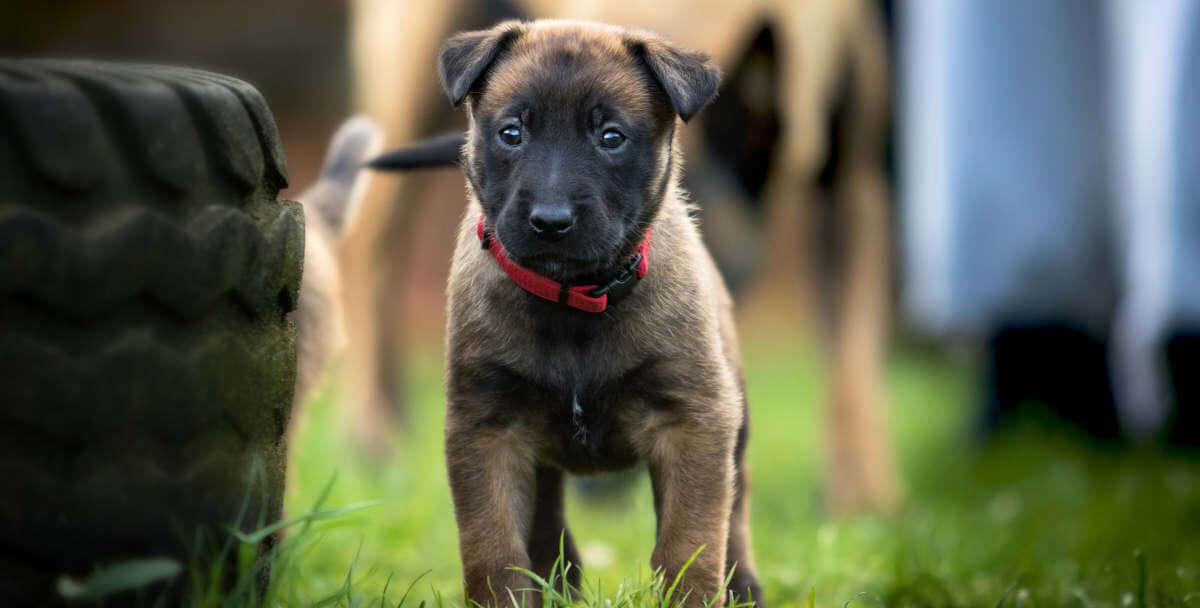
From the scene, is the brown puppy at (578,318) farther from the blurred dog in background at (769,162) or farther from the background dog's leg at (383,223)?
the background dog's leg at (383,223)

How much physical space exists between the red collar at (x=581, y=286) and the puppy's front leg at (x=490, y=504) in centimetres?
27

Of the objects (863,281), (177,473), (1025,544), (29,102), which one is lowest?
(1025,544)

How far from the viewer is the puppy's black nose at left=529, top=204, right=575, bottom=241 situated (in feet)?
7.63

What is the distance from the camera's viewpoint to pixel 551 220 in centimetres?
232

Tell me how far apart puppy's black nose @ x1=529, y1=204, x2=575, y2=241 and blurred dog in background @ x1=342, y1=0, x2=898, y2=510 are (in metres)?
1.79

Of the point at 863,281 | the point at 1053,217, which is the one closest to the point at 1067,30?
the point at 1053,217

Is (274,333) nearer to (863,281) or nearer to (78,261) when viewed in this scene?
(78,261)

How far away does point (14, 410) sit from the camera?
5.59 ft

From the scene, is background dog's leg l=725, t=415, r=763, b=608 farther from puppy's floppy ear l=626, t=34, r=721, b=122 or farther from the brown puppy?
puppy's floppy ear l=626, t=34, r=721, b=122

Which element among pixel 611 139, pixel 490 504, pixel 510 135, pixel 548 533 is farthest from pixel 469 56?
pixel 548 533

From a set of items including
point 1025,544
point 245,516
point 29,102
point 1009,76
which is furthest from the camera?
point 1009,76

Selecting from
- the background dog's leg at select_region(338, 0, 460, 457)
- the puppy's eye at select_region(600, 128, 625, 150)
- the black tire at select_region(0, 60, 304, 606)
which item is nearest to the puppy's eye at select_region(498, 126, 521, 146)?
the puppy's eye at select_region(600, 128, 625, 150)

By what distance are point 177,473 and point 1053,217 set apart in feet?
17.1

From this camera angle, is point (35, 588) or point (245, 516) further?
point (245, 516)
